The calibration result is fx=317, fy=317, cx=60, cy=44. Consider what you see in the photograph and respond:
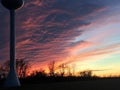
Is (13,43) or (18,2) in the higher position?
(18,2)

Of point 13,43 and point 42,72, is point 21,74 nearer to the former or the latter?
point 42,72

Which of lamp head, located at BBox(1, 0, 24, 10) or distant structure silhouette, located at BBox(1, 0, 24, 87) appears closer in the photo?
distant structure silhouette, located at BBox(1, 0, 24, 87)

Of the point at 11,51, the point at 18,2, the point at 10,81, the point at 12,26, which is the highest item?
the point at 18,2

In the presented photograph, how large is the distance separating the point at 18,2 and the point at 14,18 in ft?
12.8

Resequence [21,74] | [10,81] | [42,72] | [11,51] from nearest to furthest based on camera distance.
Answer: [10,81] < [11,51] < [42,72] < [21,74]

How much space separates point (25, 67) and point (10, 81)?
5636cm

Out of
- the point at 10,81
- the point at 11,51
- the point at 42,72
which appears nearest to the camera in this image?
the point at 10,81

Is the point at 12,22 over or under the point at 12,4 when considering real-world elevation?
under

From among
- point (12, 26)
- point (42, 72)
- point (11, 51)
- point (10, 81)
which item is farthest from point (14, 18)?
point (42, 72)

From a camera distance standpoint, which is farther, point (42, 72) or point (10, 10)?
point (42, 72)

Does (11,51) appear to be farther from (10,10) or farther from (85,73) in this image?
(85,73)

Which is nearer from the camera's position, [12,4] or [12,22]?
[12,22]

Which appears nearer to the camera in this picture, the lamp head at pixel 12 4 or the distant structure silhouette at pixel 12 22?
the distant structure silhouette at pixel 12 22

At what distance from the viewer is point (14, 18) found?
67.6 metres
